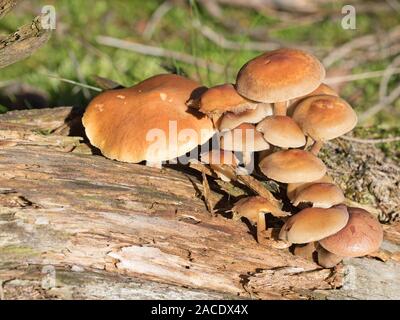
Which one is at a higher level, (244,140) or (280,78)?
(280,78)

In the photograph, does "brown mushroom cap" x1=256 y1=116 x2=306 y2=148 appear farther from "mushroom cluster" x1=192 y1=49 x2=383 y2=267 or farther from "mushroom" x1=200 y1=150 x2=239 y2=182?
"mushroom" x1=200 y1=150 x2=239 y2=182

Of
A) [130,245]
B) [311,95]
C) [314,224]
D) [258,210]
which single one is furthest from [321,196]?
[130,245]

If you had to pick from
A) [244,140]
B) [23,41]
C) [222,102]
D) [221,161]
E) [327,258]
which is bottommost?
[327,258]

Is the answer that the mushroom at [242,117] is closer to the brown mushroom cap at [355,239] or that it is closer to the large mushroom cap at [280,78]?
the large mushroom cap at [280,78]

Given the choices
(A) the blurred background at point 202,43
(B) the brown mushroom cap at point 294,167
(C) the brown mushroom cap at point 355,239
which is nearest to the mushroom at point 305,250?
(C) the brown mushroom cap at point 355,239

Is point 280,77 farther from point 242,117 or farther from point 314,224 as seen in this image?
point 314,224

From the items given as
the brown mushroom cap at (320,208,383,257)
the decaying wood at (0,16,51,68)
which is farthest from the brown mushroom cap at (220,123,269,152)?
the decaying wood at (0,16,51,68)
